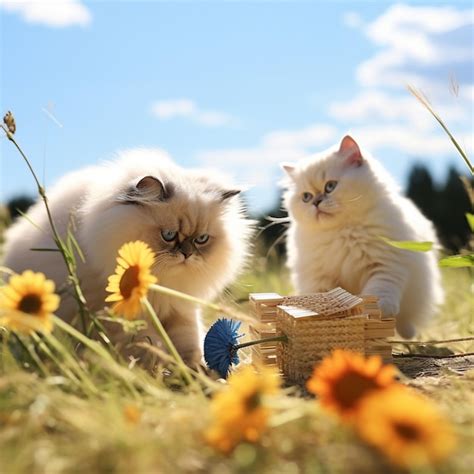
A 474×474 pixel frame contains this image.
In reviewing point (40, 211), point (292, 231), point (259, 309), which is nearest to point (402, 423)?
point (259, 309)

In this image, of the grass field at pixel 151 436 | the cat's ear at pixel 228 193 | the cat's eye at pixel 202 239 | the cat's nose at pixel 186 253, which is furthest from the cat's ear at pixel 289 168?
the grass field at pixel 151 436

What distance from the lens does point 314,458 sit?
132cm

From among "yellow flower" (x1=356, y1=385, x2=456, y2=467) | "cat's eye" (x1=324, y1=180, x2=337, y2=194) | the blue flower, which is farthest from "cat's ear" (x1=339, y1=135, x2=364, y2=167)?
"yellow flower" (x1=356, y1=385, x2=456, y2=467)

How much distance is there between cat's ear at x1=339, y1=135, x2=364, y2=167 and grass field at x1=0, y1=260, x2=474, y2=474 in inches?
73.0

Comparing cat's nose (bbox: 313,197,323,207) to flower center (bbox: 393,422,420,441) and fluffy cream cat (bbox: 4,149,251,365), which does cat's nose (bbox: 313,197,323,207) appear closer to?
fluffy cream cat (bbox: 4,149,251,365)

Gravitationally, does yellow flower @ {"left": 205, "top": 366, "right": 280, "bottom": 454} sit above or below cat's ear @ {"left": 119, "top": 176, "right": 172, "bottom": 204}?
below

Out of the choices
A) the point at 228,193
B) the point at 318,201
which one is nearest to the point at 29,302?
the point at 228,193

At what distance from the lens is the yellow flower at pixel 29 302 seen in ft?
5.33

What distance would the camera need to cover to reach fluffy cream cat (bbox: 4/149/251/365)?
99.9 inches

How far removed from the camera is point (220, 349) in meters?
2.37

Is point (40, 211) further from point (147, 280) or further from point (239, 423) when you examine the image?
point (239, 423)

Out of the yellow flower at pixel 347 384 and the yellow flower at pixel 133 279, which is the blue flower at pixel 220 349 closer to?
the yellow flower at pixel 133 279

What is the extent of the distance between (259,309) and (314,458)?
51.1 inches

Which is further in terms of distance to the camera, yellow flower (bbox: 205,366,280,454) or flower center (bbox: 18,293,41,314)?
flower center (bbox: 18,293,41,314)
